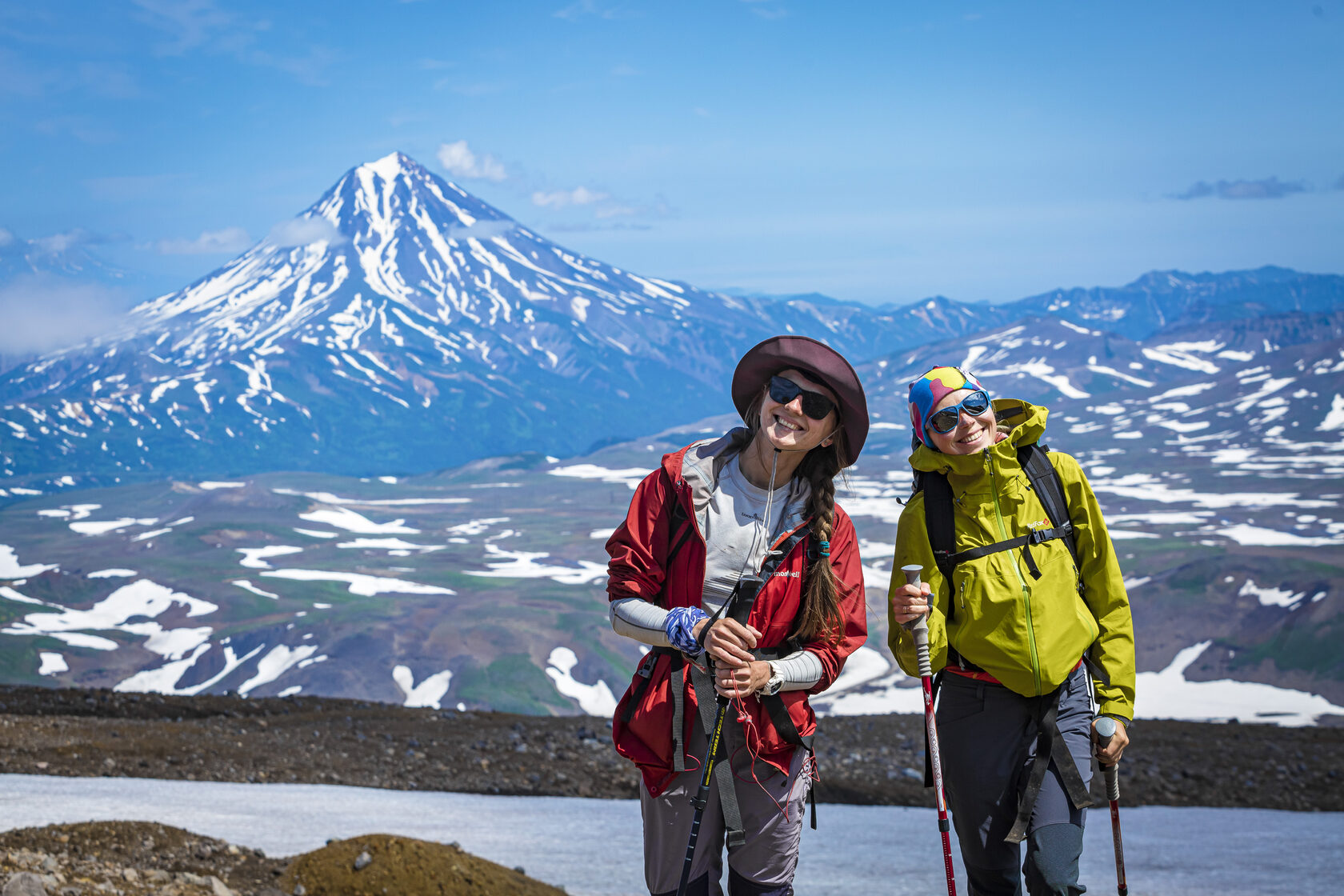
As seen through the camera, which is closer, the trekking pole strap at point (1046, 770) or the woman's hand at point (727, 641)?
the woman's hand at point (727, 641)

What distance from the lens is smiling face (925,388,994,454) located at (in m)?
3.79

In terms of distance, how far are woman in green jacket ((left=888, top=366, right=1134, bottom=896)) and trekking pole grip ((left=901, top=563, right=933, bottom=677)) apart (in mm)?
31

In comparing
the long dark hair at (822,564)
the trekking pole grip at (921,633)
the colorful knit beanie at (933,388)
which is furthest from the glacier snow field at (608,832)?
the colorful knit beanie at (933,388)

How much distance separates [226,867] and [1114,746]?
16.4 ft

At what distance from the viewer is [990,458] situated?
379cm

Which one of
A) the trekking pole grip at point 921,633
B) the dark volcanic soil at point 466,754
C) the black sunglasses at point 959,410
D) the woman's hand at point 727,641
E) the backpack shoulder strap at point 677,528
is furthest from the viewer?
the dark volcanic soil at point 466,754

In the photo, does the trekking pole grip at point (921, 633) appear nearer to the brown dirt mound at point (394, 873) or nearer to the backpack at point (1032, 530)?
the backpack at point (1032, 530)

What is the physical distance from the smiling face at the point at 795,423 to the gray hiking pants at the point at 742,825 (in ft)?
2.78

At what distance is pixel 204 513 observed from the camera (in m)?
139

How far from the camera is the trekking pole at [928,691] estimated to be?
3.66 metres

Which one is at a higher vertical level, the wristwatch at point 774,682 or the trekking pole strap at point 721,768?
the wristwatch at point 774,682

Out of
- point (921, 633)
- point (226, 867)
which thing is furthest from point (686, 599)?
point (226, 867)

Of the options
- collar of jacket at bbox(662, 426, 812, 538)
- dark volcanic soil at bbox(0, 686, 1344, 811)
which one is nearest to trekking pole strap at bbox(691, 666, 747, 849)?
collar of jacket at bbox(662, 426, 812, 538)

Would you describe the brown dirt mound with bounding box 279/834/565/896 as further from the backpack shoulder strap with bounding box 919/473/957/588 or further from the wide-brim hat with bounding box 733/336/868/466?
the wide-brim hat with bounding box 733/336/868/466
